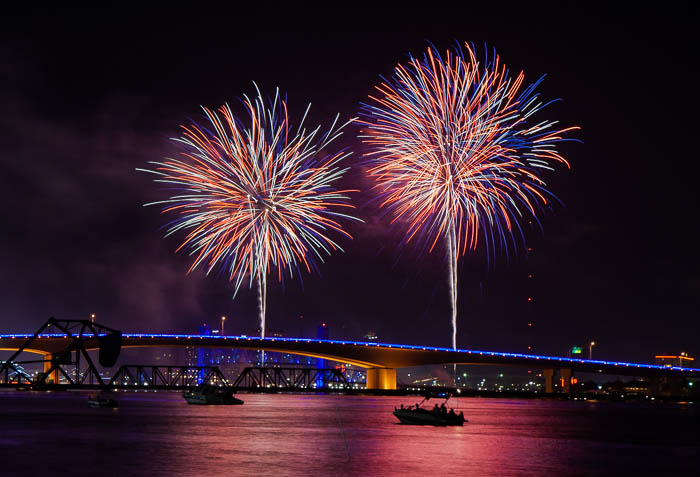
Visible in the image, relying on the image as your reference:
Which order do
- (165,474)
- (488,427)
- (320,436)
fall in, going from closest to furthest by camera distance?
1. (165,474)
2. (320,436)
3. (488,427)

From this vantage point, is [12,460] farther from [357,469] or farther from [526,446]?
[526,446]

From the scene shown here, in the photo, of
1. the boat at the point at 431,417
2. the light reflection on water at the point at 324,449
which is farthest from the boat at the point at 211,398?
Answer: the boat at the point at 431,417

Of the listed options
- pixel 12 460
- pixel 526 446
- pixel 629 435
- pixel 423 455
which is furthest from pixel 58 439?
pixel 629 435

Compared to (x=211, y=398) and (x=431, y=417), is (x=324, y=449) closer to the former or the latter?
(x=431, y=417)

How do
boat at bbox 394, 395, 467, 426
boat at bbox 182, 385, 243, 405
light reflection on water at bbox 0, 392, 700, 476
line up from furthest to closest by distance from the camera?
boat at bbox 182, 385, 243, 405
boat at bbox 394, 395, 467, 426
light reflection on water at bbox 0, 392, 700, 476

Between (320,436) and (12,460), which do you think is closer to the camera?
(12,460)

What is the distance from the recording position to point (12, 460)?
5188 centimetres

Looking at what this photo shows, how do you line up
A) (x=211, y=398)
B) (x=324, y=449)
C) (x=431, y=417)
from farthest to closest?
(x=211, y=398)
(x=431, y=417)
(x=324, y=449)

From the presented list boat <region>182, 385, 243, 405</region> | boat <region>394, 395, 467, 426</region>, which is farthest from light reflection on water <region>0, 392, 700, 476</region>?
boat <region>182, 385, 243, 405</region>

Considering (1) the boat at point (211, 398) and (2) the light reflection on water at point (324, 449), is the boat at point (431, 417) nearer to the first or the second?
(2) the light reflection on water at point (324, 449)

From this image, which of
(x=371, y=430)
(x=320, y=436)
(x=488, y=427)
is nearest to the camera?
(x=320, y=436)

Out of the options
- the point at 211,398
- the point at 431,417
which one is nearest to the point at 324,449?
the point at 431,417

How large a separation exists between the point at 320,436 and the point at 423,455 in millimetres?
19434

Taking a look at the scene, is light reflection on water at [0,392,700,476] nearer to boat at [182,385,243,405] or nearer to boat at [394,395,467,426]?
boat at [394,395,467,426]
